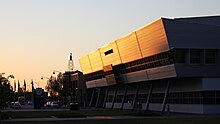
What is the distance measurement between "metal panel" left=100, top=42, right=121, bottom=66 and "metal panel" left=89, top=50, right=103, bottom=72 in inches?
138

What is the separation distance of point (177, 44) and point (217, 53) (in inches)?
218

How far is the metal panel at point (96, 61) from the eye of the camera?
97.1 m

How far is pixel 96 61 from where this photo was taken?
10100 cm

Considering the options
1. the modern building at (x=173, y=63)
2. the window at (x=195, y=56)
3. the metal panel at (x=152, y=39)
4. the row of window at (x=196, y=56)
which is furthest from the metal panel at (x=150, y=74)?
the window at (x=195, y=56)

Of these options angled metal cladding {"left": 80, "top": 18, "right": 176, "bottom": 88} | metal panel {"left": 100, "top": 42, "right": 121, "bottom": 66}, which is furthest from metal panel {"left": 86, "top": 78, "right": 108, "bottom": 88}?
metal panel {"left": 100, "top": 42, "right": 121, "bottom": 66}

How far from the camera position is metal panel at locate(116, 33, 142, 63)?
71.3 meters

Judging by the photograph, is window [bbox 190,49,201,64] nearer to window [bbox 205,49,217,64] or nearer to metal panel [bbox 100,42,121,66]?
window [bbox 205,49,217,64]

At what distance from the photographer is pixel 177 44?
58.7 meters

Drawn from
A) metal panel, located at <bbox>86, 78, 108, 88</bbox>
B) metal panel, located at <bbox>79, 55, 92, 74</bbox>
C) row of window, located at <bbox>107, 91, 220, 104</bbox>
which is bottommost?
row of window, located at <bbox>107, 91, 220, 104</bbox>

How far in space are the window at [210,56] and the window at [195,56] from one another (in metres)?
0.97

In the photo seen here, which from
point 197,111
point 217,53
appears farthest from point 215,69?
point 197,111

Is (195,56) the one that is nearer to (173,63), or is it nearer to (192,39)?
(192,39)

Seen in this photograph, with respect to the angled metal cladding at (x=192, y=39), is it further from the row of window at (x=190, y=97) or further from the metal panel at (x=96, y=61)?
the metal panel at (x=96, y=61)

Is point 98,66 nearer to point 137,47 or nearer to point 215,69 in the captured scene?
point 137,47
